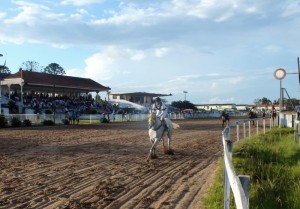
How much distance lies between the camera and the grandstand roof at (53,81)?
5491cm

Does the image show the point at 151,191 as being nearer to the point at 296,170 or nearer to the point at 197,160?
the point at 296,170

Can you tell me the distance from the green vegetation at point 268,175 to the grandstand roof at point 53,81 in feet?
142

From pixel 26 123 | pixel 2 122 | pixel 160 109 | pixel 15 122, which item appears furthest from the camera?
pixel 26 123

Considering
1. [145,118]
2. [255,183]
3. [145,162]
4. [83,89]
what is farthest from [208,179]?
[83,89]

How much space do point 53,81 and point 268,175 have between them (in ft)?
170

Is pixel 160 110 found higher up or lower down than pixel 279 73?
lower down

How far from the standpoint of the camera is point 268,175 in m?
9.30

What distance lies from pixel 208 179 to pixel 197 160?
3284 mm

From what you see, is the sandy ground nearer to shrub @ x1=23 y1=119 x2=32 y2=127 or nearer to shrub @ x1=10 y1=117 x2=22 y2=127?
shrub @ x1=10 y1=117 x2=22 y2=127

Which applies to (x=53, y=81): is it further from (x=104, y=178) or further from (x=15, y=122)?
(x=104, y=178)

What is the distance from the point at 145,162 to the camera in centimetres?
1216

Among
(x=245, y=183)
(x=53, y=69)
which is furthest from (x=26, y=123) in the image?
(x=53, y=69)

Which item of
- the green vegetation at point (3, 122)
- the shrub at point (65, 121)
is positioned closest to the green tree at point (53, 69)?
the shrub at point (65, 121)

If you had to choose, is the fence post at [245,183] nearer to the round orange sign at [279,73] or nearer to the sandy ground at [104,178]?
the sandy ground at [104,178]
